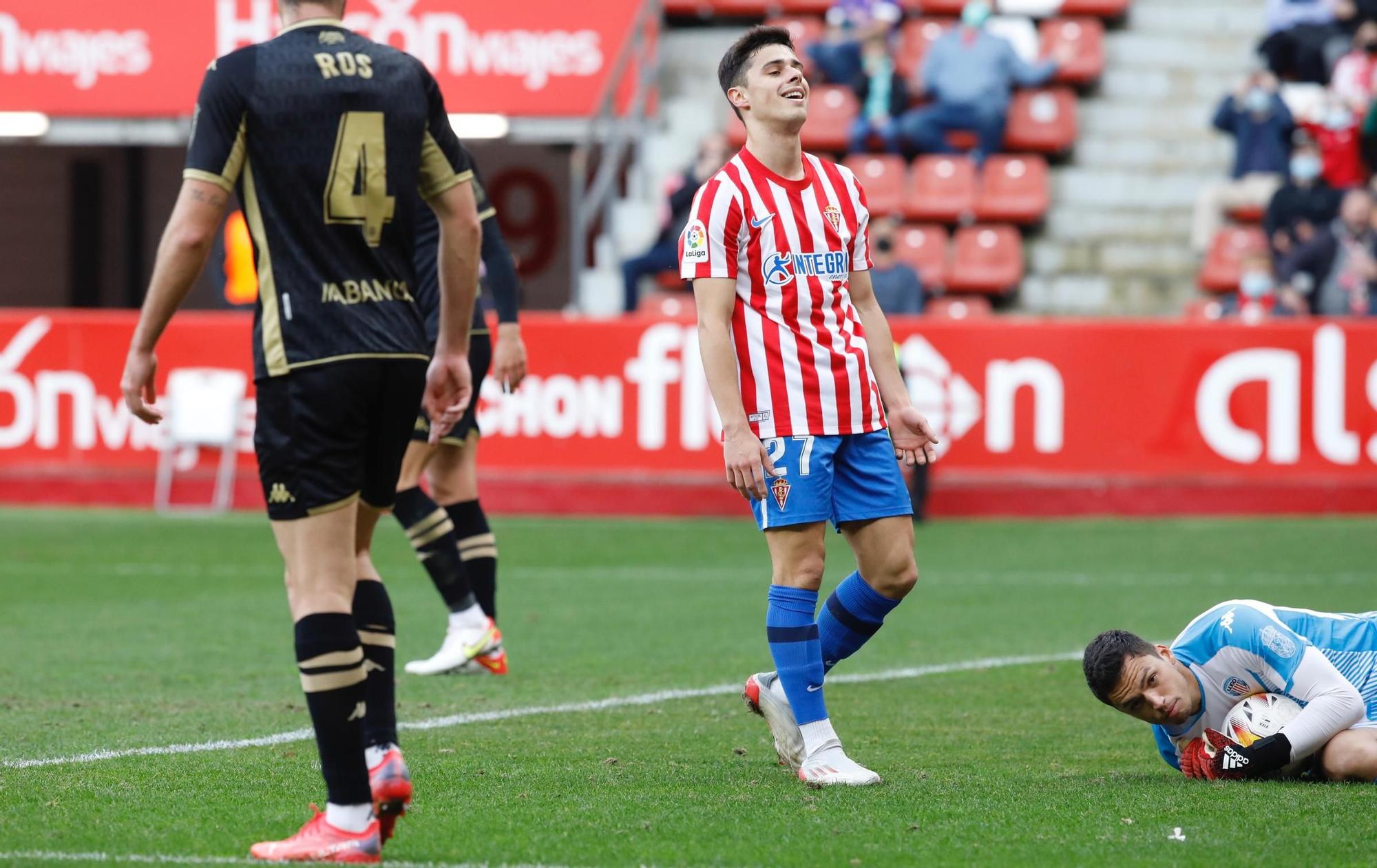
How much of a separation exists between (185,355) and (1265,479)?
8.20 meters

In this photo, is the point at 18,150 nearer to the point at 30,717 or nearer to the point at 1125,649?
the point at 30,717

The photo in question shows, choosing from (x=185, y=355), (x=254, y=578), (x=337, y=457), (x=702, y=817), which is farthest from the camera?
(x=185, y=355)

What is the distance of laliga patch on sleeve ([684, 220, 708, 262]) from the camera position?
223 inches

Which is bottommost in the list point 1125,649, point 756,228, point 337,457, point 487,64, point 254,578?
point 254,578

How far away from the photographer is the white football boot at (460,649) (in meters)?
8.02

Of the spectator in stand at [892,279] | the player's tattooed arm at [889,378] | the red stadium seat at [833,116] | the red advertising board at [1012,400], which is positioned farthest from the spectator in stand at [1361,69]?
the player's tattooed arm at [889,378]

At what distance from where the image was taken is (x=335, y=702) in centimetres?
443

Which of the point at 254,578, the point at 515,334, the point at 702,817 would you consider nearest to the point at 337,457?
the point at 702,817

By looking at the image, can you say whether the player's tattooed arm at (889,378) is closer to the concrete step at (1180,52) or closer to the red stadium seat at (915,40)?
the red stadium seat at (915,40)

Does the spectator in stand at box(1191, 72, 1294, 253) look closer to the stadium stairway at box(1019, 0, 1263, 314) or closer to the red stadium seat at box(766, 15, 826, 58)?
the stadium stairway at box(1019, 0, 1263, 314)

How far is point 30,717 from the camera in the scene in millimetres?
6793

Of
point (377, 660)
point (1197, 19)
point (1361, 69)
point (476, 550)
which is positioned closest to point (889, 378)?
point (377, 660)

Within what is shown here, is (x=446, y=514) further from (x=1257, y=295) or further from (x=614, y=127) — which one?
(x=614, y=127)

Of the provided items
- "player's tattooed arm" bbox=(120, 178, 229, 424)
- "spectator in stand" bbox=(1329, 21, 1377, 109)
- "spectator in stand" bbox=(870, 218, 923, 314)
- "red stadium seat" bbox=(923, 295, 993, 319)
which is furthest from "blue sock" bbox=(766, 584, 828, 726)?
"spectator in stand" bbox=(1329, 21, 1377, 109)
